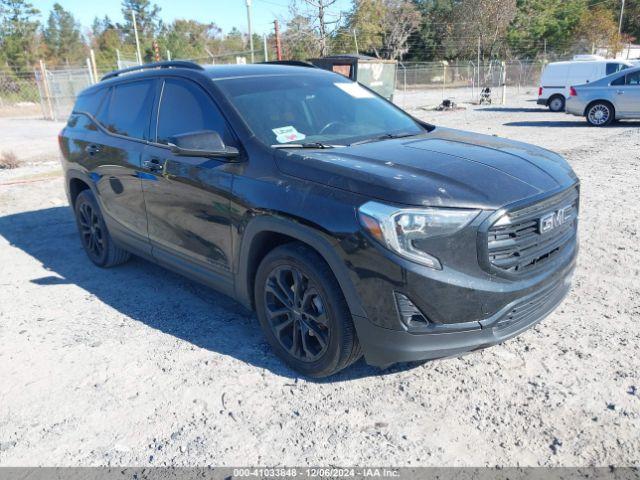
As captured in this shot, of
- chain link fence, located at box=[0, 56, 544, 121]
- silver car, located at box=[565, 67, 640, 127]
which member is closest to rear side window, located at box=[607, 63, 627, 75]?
chain link fence, located at box=[0, 56, 544, 121]

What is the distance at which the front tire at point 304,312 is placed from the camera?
2.85 metres

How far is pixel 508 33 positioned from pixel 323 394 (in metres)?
59.0

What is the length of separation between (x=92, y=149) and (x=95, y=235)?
0.90 m

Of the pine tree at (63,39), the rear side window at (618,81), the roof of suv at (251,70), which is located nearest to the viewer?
the roof of suv at (251,70)

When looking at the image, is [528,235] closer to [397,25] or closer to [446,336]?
[446,336]

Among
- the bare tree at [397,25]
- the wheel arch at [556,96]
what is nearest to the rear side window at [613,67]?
the wheel arch at [556,96]

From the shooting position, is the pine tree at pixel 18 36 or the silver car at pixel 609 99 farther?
the pine tree at pixel 18 36

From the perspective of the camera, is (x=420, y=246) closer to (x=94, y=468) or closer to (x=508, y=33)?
(x=94, y=468)

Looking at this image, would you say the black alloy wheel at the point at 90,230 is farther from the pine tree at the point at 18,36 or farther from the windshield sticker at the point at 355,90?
the pine tree at the point at 18,36

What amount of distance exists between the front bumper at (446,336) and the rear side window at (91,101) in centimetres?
377

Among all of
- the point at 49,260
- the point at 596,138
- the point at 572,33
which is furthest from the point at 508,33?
the point at 49,260

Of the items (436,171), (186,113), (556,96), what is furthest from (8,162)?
(556,96)

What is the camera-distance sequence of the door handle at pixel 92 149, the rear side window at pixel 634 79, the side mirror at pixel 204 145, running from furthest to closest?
the rear side window at pixel 634 79, the door handle at pixel 92 149, the side mirror at pixel 204 145

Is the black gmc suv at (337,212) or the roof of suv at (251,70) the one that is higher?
the roof of suv at (251,70)
